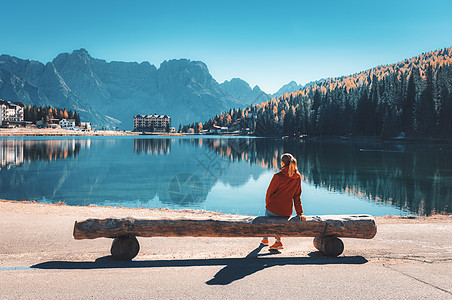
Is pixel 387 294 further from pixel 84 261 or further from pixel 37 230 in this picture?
pixel 37 230

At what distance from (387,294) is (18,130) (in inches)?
8423

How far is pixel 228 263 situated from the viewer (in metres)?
8.57

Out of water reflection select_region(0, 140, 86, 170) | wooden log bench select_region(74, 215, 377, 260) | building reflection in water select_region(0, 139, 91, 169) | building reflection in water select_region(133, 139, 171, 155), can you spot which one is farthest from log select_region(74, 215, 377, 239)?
building reflection in water select_region(133, 139, 171, 155)

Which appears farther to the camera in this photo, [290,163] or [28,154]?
[28,154]

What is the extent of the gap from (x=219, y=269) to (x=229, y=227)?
1234 millimetres

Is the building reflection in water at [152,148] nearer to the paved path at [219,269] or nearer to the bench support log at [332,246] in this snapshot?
the paved path at [219,269]

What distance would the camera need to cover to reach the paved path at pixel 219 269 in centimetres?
659

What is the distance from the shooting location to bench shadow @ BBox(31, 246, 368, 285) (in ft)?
25.9

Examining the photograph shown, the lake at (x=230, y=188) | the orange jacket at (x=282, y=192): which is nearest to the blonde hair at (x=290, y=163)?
the orange jacket at (x=282, y=192)

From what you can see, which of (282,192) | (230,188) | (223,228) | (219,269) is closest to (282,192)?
(282,192)

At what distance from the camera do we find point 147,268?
26.3 feet

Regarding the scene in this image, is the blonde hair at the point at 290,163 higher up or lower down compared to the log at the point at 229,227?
higher up

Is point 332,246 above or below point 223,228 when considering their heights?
below

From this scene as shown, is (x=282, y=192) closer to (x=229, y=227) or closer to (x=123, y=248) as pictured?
(x=229, y=227)
